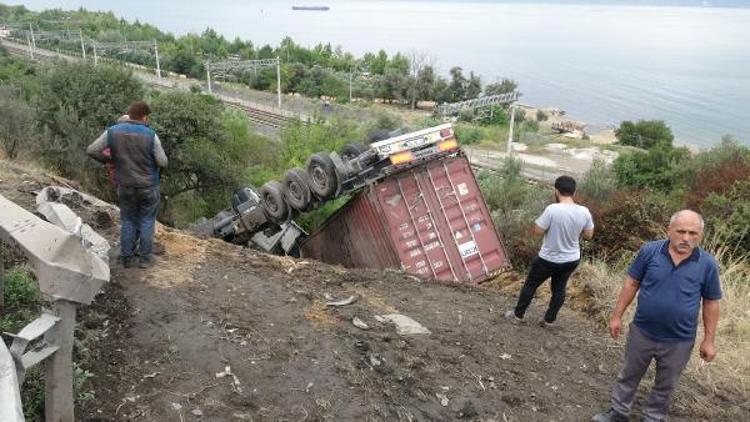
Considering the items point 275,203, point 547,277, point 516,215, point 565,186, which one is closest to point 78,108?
point 275,203

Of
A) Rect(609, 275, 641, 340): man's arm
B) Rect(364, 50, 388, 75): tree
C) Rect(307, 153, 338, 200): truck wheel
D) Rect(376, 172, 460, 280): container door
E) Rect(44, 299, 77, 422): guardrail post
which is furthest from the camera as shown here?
Rect(364, 50, 388, 75): tree

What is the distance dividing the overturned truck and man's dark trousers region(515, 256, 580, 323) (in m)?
2.75

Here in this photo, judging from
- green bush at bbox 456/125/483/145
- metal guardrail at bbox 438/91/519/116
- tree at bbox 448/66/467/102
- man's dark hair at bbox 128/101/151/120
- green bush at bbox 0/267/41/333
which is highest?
man's dark hair at bbox 128/101/151/120

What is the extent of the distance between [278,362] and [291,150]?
53.1 feet

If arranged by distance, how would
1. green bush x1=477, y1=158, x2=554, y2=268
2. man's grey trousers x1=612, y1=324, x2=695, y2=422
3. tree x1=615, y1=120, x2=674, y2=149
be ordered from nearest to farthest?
man's grey trousers x1=612, y1=324, x2=695, y2=422 < green bush x1=477, y1=158, x2=554, y2=268 < tree x1=615, y1=120, x2=674, y2=149

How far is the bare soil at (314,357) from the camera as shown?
12.8ft

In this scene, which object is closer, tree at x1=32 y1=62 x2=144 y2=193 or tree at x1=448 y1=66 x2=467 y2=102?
tree at x1=32 y1=62 x2=144 y2=193

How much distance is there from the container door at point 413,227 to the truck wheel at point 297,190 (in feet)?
4.41

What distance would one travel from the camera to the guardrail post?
9.09 ft

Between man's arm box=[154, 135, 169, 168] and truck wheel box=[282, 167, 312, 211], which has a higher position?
man's arm box=[154, 135, 169, 168]

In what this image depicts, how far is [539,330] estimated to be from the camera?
18.7ft

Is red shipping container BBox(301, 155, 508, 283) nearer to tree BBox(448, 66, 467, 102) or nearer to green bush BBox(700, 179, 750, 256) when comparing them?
green bush BBox(700, 179, 750, 256)

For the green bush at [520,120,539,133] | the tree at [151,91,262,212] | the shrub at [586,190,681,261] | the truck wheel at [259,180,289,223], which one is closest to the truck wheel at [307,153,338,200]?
the truck wheel at [259,180,289,223]

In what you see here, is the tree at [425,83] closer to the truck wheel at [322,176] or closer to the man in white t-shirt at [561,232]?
the truck wheel at [322,176]
